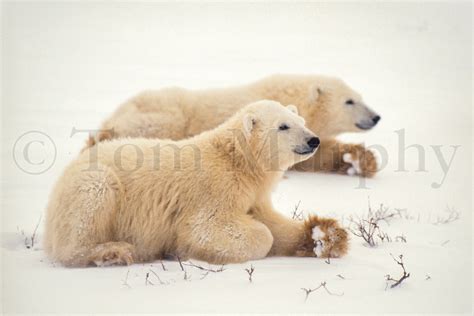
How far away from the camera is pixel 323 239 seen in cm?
587

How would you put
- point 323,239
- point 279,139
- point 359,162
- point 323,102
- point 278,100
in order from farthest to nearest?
1. point 323,102
2. point 278,100
3. point 359,162
4. point 279,139
5. point 323,239

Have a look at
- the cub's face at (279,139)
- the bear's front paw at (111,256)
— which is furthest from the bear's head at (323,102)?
the bear's front paw at (111,256)

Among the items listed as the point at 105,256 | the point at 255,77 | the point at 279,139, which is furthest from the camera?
the point at 255,77

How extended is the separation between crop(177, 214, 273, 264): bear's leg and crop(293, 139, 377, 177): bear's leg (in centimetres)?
411

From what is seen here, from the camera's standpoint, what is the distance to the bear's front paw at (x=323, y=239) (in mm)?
5816

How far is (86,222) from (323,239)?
2.28 meters

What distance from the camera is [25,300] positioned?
16.5ft

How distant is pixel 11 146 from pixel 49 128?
220 centimetres

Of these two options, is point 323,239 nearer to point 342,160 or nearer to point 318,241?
point 318,241

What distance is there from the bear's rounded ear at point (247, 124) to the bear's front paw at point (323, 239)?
1.10 m

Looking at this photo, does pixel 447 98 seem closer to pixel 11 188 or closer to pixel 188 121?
pixel 188 121

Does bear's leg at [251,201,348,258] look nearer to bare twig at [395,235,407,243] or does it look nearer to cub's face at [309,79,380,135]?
bare twig at [395,235,407,243]

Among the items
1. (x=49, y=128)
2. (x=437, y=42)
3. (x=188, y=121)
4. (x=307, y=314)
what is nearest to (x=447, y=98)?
(x=437, y=42)

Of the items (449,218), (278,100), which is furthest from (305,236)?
(278,100)
